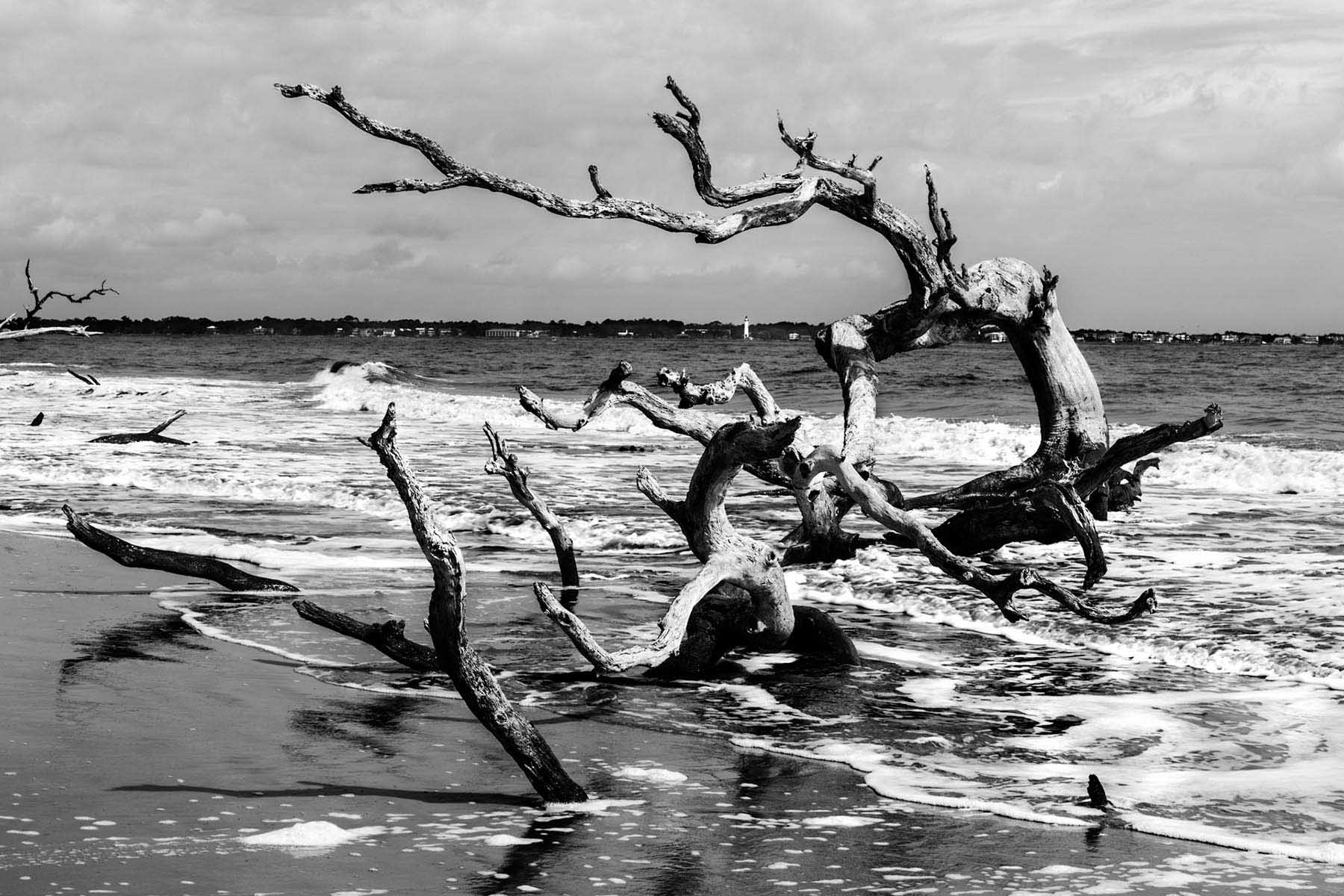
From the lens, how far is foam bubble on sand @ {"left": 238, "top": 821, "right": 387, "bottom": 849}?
485cm

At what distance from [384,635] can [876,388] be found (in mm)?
3650

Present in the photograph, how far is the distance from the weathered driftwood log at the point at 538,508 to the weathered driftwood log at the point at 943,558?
283cm

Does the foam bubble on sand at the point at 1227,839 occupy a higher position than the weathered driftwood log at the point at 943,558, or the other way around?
the weathered driftwood log at the point at 943,558

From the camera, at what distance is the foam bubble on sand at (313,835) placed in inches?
191

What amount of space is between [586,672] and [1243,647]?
450 centimetres

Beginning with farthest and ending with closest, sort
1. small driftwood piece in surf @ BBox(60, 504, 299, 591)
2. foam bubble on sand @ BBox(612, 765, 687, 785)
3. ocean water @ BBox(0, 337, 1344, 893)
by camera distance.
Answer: small driftwood piece in surf @ BBox(60, 504, 299, 591) < foam bubble on sand @ BBox(612, 765, 687, 785) < ocean water @ BBox(0, 337, 1344, 893)

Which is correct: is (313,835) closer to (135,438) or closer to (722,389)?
(722,389)

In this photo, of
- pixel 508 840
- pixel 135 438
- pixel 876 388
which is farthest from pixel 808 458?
pixel 135 438

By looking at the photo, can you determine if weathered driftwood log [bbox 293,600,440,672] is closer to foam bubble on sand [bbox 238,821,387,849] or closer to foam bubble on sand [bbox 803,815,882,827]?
foam bubble on sand [bbox 238,821,387,849]

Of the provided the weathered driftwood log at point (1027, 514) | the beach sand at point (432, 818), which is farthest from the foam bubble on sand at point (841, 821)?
the weathered driftwood log at point (1027, 514)

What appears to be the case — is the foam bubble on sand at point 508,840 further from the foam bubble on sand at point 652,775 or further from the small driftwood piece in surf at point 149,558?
the small driftwood piece in surf at point 149,558

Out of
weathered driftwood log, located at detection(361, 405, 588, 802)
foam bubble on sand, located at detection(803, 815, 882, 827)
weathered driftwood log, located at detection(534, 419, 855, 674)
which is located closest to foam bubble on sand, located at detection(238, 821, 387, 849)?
weathered driftwood log, located at detection(361, 405, 588, 802)

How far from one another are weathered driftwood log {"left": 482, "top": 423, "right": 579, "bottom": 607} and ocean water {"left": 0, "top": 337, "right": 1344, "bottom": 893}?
290 mm

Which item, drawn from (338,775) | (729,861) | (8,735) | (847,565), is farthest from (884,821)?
(847,565)
